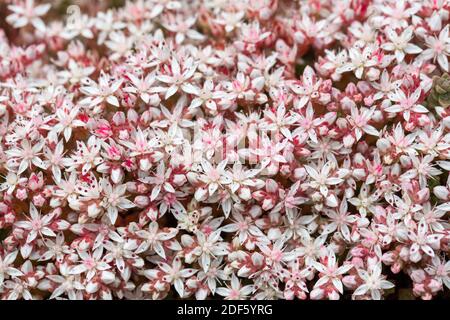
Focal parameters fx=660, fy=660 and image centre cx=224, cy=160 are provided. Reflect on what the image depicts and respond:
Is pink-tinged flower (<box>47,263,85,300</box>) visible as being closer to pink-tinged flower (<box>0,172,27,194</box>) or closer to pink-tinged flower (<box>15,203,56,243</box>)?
pink-tinged flower (<box>15,203,56,243</box>)

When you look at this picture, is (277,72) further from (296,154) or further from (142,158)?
(142,158)

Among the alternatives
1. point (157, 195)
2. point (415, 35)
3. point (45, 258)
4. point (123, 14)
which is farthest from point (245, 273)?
A: point (123, 14)

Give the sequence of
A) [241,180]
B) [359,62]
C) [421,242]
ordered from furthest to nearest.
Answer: [359,62], [241,180], [421,242]

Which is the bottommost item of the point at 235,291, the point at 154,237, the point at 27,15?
the point at 235,291

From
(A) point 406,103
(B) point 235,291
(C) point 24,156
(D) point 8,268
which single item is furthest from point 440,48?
(D) point 8,268

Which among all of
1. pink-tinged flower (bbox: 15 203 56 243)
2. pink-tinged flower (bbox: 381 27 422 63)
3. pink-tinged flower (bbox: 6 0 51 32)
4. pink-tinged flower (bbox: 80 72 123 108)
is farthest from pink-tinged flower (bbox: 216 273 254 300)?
pink-tinged flower (bbox: 6 0 51 32)

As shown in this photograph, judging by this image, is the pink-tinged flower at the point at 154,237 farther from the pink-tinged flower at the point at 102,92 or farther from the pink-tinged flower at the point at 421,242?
the pink-tinged flower at the point at 421,242

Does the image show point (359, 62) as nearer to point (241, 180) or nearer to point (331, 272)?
point (241, 180)

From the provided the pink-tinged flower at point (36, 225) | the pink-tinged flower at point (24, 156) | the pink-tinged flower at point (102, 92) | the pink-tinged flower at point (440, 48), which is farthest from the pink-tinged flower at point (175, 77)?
the pink-tinged flower at point (440, 48)

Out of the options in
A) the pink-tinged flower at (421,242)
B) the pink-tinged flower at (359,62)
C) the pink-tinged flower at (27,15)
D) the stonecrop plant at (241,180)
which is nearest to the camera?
the pink-tinged flower at (421,242)
